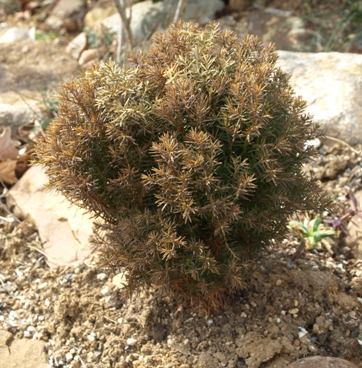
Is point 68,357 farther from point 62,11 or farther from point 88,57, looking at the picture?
point 62,11

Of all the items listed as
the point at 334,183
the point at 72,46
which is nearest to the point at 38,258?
the point at 334,183

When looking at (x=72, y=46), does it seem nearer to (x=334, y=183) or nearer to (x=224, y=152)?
(x=334, y=183)

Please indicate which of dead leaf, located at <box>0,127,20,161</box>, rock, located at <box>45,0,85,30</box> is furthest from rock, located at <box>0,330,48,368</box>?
rock, located at <box>45,0,85,30</box>

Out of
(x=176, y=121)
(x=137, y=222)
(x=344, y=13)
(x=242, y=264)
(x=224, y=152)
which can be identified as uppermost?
(x=176, y=121)

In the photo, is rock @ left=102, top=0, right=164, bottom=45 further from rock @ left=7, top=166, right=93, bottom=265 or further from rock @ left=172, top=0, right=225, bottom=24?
rock @ left=7, top=166, right=93, bottom=265

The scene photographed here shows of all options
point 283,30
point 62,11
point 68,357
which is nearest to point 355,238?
point 68,357

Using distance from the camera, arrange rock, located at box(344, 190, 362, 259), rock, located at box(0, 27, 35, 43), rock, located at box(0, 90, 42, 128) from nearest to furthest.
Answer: rock, located at box(344, 190, 362, 259) < rock, located at box(0, 90, 42, 128) < rock, located at box(0, 27, 35, 43)

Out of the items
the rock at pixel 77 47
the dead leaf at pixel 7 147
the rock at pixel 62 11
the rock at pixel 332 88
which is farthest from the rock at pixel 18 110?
the rock at pixel 62 11
